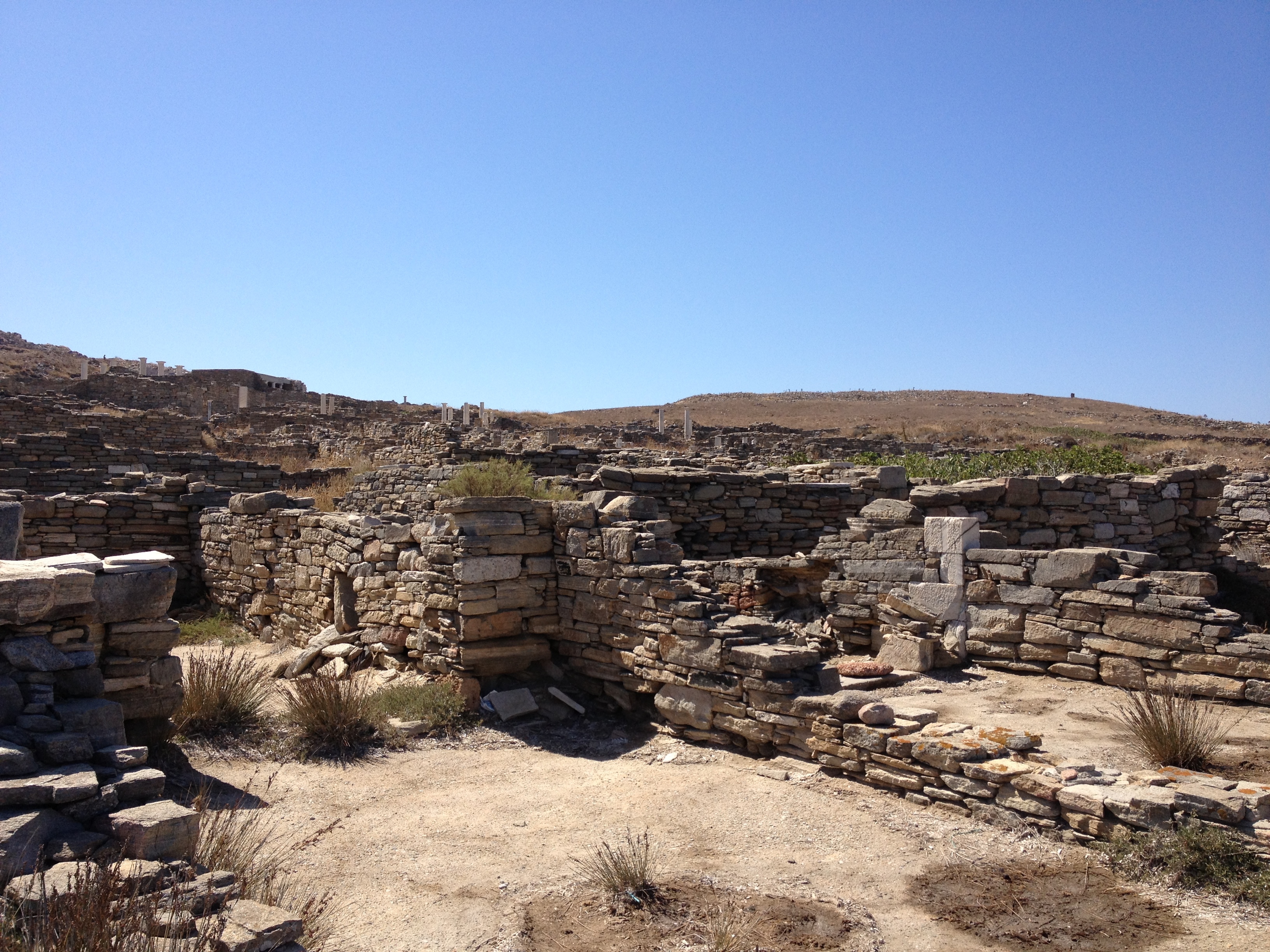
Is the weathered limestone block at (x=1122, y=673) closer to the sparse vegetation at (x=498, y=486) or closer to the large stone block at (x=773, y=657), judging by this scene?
the large stone block at (x=773, y=657)

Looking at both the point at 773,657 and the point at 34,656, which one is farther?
the point at 773,657

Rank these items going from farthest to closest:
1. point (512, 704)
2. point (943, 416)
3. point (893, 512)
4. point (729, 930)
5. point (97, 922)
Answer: point (943, 416)
point (893, 512)
point (512, 704)
point (729, 930)
point (97, 922)

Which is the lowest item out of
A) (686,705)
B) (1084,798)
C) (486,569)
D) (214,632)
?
(214,632)

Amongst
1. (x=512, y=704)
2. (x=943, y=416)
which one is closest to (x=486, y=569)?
(x=512, y=704)

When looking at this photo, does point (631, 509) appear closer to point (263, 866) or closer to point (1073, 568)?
point (1073, 568)

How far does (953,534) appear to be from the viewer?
8.52 metres

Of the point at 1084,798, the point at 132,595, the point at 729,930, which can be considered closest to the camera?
the point at 729,930

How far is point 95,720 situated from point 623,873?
2974mm

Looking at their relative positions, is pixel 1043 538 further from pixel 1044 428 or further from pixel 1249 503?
pixel 1044 428

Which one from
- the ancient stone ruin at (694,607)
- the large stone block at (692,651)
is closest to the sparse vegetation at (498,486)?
the ancient stone ruin at (694,607)

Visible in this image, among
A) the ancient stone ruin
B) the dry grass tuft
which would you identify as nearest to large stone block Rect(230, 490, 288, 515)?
the ancient stone ruin

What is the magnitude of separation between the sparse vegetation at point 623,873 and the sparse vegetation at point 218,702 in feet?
11.0

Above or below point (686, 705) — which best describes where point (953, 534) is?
above

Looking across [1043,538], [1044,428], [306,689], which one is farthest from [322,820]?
[1044,428]
